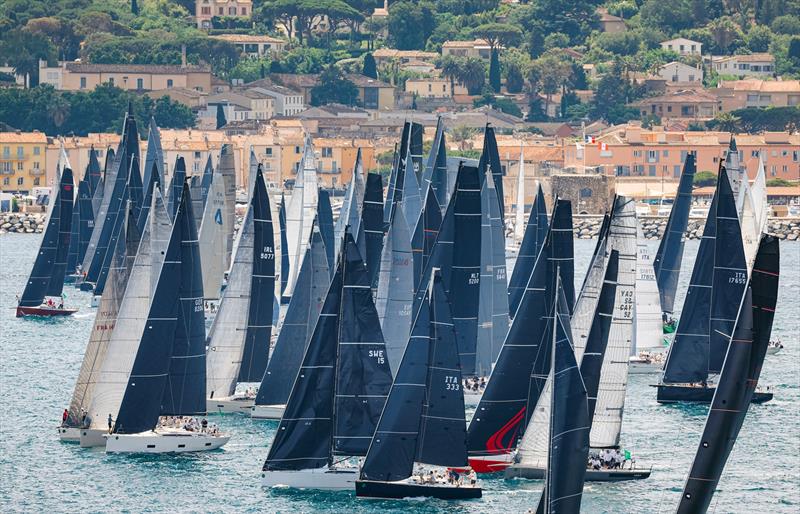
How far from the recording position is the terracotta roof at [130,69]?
118500 mm

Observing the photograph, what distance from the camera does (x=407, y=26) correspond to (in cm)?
14062

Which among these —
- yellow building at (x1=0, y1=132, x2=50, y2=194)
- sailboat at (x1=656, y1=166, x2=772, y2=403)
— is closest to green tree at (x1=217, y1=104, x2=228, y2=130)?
yellow building at (x1=0, y1=132, x2=50, y2=194)

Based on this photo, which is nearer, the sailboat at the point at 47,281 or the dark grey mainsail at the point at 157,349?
the dark grey mainsail at the point at 157,349

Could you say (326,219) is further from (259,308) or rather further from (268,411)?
(268,411)

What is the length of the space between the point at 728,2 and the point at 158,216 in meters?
119

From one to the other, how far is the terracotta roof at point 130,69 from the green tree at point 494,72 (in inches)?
673

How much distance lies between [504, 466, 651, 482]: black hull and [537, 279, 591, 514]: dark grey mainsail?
5.12 m

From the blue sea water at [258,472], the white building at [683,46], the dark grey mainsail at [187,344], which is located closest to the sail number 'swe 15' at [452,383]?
the blue sea water at [258,472]

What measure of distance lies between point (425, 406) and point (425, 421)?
191 mm

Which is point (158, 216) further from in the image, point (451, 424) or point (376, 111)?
point (376, 111)

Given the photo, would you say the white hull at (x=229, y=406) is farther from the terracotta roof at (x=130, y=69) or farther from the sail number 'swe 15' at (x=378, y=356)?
the terracotta roof at (x=130, y=69)

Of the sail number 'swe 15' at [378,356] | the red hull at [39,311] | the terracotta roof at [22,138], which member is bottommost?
the red hull at [39,311]

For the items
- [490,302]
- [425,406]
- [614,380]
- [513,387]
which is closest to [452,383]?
[425,406]

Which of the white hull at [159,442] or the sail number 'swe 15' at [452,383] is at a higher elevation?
the sail number 'swe 15' at [452,383]
